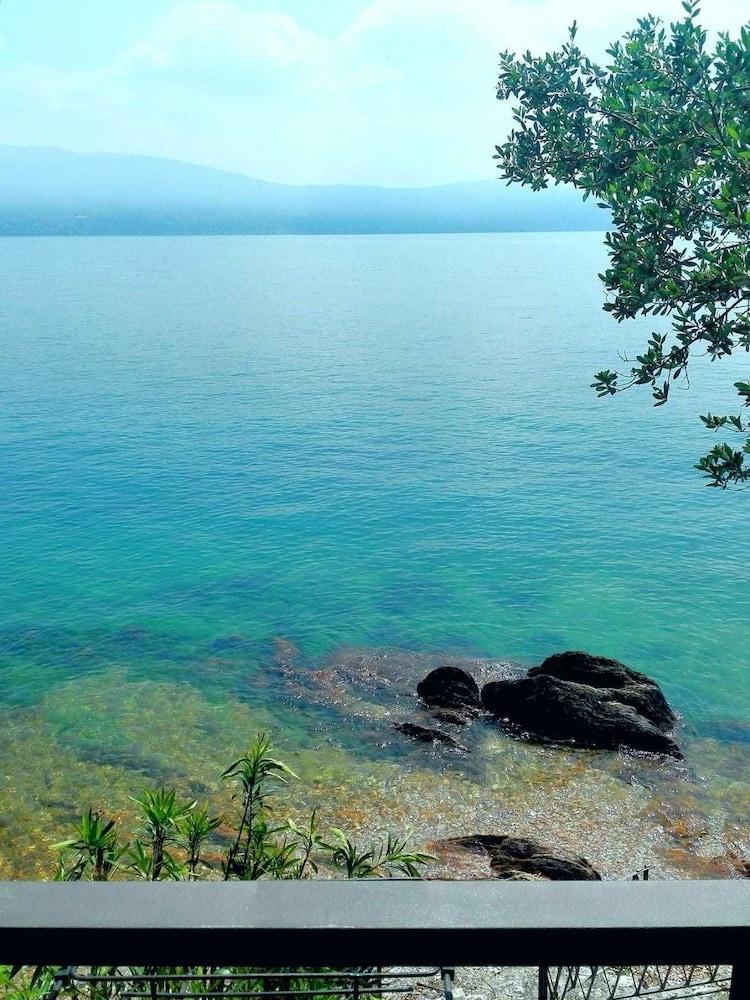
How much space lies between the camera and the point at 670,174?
8.02m

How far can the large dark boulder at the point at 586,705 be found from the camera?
19188mm

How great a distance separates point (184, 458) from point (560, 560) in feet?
77.2

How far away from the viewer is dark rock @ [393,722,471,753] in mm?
19094

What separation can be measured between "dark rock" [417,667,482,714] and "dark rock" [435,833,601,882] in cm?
548

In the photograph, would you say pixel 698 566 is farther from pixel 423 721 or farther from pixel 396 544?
pixel 423 721

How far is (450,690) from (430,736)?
1971 millimetres

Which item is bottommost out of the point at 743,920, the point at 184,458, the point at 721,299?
the point at 184,458

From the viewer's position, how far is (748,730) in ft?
68.4

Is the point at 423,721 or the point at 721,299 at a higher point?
the point at 721,299

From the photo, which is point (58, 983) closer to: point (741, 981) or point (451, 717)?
point (741, 981)

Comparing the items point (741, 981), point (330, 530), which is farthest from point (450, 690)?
point (741, 981)

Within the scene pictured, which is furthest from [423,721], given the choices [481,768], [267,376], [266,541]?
[267,376]

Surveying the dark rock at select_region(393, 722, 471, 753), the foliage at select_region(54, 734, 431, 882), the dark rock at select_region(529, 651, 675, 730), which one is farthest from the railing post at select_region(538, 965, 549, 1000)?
the dark rock at select_region(529, 651, 675, 730)

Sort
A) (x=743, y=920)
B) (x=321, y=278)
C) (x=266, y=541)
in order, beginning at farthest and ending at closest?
(x=321, y=278) < (x=266, y=541) < (x=743, y=920)
